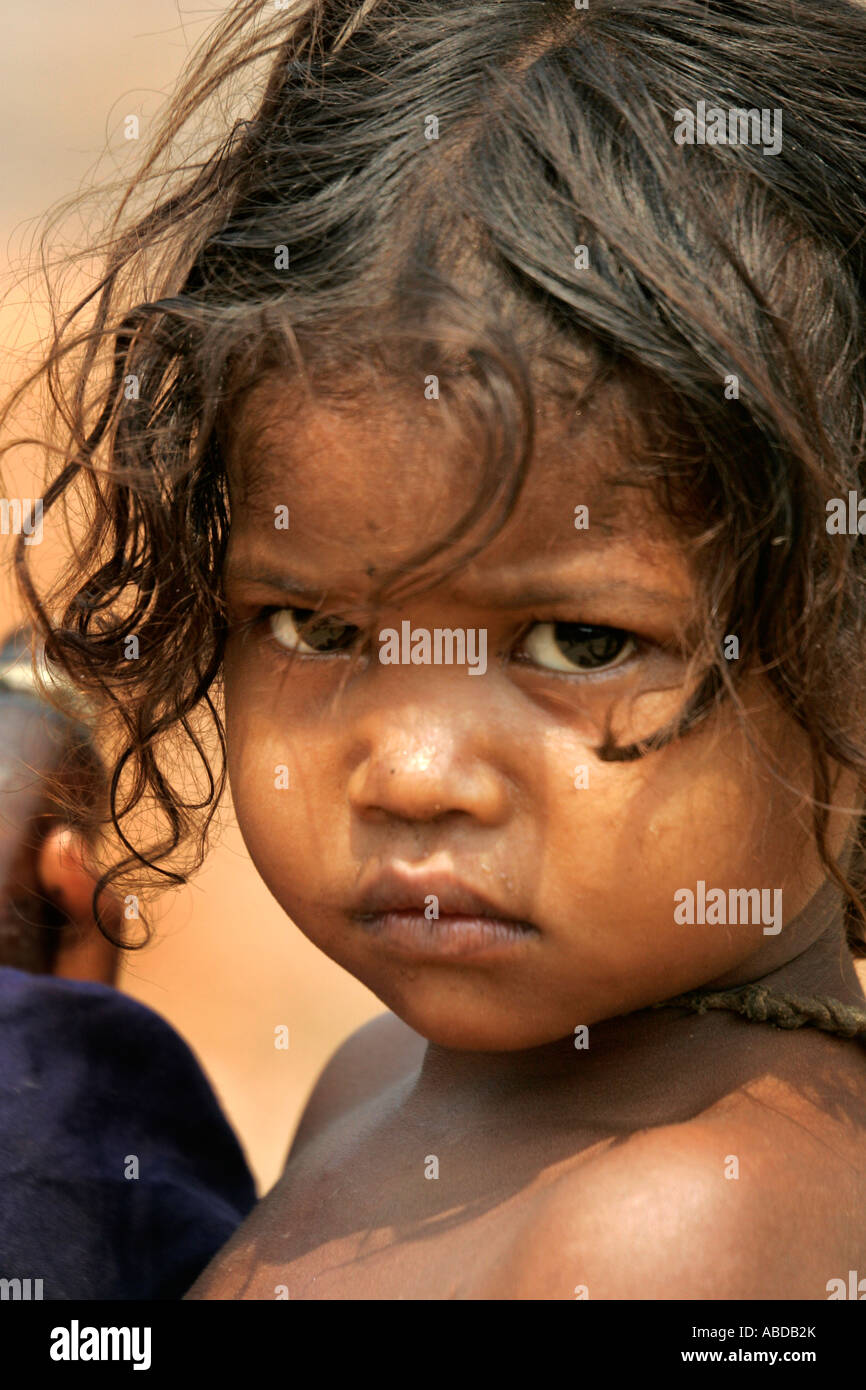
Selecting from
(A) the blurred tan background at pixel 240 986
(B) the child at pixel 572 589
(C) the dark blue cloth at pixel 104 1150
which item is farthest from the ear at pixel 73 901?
(B) the child at pixel 572 589

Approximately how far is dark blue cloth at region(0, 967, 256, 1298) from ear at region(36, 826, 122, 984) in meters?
0.18

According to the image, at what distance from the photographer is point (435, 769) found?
1.23 metres

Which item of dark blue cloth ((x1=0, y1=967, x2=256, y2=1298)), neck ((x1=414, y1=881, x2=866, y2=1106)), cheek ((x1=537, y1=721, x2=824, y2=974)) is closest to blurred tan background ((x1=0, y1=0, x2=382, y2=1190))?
dark blue cloth ((x1=0, y1=967, x2=256, y2=1298))

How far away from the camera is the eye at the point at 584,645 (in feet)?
4.10

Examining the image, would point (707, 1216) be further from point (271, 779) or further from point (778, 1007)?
point (271, 779)

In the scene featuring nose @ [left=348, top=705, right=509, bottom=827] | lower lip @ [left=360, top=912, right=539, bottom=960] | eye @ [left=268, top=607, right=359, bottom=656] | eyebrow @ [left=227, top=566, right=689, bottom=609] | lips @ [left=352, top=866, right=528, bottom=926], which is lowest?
lower lip @ [left=360, top=912, right=539, bottom=960]

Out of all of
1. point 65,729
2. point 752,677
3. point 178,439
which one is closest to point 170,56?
point 65,729

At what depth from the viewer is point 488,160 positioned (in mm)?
1289

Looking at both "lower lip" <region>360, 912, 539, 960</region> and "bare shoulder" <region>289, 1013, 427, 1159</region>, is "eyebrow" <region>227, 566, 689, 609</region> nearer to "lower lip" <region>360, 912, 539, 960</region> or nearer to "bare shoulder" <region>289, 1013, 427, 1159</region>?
"lower lip" <region>360, 912, 539, 960</region>

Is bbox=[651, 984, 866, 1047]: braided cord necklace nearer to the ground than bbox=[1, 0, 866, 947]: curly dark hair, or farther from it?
nearer to the ground

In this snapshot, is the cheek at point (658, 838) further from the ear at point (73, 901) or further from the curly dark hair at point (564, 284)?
the ear at point (73, 901)

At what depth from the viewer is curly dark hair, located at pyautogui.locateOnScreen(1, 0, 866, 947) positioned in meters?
1.22
